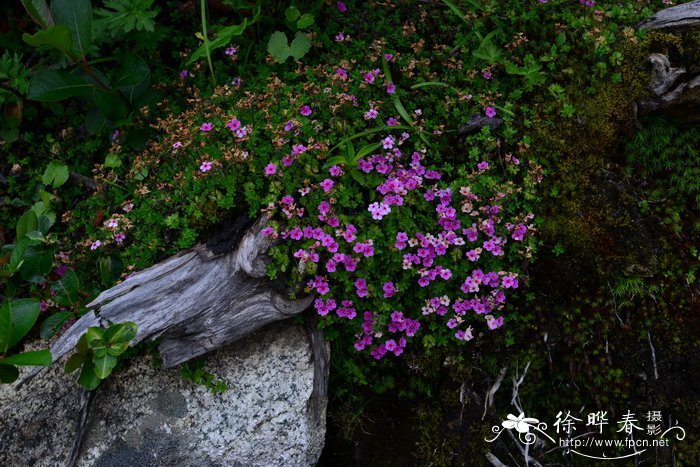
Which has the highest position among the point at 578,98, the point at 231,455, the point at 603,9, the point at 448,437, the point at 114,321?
the point at 603,9

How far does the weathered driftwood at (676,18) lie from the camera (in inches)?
157

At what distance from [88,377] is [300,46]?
98.9 inches

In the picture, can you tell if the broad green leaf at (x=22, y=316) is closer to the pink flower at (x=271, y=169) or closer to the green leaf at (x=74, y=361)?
the green leaf at (x=74, y=361)

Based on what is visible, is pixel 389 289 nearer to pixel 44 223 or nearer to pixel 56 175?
pixel 44 223

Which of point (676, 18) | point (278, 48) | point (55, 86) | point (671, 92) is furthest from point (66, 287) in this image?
point (676, 18)

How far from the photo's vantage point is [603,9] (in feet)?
14.3

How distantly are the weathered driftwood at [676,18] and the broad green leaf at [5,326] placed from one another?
449 centimetres

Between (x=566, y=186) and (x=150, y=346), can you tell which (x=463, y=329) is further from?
(x=150, y=346)

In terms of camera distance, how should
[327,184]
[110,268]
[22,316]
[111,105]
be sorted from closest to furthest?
[22,316], [327,184], [110,268], [111,105]

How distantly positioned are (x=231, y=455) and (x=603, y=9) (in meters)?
4.09

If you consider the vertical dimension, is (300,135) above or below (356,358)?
above

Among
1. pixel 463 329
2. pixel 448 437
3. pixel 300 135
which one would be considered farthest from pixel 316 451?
pixel 300 135

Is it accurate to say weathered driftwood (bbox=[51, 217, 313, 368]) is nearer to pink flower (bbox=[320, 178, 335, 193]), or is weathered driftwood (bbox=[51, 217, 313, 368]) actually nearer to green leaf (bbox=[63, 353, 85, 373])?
green leaf (bbox=[63, 353, 85, 373])

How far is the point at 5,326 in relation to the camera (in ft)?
10.2
